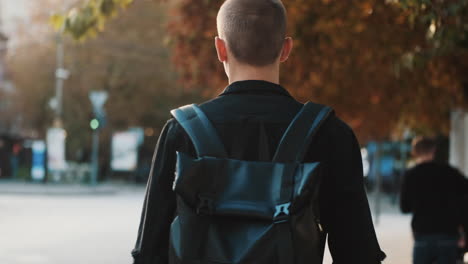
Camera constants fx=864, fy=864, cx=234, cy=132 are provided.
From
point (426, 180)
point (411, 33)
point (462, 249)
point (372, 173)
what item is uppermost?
point (411, 33)

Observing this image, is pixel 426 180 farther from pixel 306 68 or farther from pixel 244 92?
pixel 306 68

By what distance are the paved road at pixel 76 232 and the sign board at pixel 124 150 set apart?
9.86m

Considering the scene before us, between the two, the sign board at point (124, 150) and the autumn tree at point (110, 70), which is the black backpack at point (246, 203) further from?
the autumn tree at point (110, 70)

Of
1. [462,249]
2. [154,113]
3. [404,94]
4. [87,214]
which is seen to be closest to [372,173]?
[154,113]

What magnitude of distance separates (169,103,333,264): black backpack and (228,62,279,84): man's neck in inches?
7.4

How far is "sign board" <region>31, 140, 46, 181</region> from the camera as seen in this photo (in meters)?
35.1

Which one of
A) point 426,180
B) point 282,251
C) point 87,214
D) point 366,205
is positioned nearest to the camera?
point 282,251

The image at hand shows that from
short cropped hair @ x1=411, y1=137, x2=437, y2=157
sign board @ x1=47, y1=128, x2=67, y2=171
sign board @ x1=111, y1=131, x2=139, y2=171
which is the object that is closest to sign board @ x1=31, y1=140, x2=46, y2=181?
sign board @ x1=47, y1=128, x2=67, y2=171

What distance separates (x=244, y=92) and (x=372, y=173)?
41038 mm

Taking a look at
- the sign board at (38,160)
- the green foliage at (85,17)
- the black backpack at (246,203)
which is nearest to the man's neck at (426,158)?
the green foliage at (85,17)

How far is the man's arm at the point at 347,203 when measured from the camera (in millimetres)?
2354

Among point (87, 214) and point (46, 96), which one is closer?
point (87, 214)

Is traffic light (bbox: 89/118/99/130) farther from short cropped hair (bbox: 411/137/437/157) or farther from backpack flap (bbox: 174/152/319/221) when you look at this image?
backpack flap (bbox: 174/152/319/221)

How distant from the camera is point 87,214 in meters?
21.7
